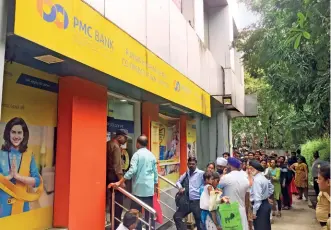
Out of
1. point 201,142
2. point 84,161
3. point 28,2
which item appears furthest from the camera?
point 201,142

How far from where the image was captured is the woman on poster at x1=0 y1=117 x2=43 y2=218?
368cm

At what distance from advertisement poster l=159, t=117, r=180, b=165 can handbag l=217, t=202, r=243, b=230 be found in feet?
12.0

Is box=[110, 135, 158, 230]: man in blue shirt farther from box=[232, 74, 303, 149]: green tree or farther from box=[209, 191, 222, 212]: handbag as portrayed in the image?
box=[232, 74, 303, 149]: green tree

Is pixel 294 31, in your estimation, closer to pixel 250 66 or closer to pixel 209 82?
pixel 209 82

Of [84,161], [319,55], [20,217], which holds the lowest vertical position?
[20,217]

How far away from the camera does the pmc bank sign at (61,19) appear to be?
117 inches

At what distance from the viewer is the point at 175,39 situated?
734 cm

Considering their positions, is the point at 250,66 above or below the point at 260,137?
above

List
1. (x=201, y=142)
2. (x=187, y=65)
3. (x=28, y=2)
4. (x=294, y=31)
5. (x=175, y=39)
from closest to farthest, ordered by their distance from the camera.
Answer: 1. (x=28, y=2)
2. (x=294, y=31)
3. (x=175, y=39)
4. (x=187, y=65)
5. (x=201, y=142)

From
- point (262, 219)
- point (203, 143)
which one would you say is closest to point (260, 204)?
point (262, 219)

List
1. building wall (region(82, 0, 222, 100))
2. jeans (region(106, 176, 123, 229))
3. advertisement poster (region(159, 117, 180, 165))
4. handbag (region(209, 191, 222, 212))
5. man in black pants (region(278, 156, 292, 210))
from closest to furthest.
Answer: handbag (region(209, 191, 222, 212)), building wall (region(82, 0, 222, 100)), jeans (region(106, 176, 123, 229)), advertisement poster (region(159, 117, 180, 165)), man in black pants (region(278, 156, 292, 210))

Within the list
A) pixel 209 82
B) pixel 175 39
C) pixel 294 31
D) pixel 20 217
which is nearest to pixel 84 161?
pixel 20 217

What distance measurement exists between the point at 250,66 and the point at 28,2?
1189 cm

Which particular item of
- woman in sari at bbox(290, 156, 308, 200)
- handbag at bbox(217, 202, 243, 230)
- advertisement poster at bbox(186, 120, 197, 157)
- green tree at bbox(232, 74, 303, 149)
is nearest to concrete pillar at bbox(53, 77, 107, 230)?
handbag at bbox(217, 202, 243, 230)
